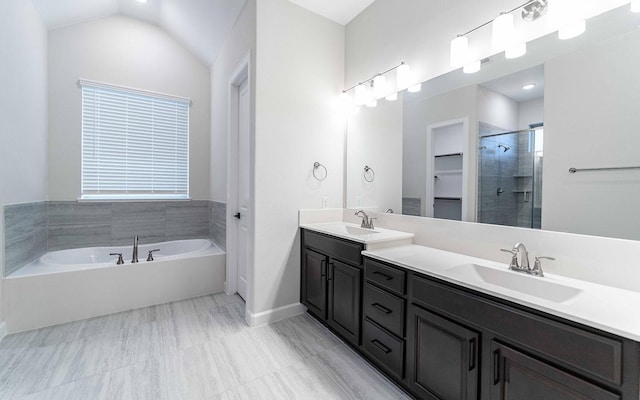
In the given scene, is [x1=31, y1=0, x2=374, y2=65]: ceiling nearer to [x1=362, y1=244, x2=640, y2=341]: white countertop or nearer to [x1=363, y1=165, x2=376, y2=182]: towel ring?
[x1=363, y1=165, x2=376, y2=182]: towel ring

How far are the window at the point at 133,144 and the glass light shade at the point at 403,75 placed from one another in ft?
10.3

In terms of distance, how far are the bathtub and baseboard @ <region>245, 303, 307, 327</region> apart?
3.15 feet

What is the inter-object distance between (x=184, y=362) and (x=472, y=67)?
2.85 metres

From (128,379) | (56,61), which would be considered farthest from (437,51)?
(56,61)

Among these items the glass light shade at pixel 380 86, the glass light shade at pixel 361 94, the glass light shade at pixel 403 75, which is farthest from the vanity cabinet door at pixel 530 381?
the glass light shade at pixel 361 94

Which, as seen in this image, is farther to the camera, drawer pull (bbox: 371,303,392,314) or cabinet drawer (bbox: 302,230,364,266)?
cabinet drawer (bbox: 302,230,364,266)

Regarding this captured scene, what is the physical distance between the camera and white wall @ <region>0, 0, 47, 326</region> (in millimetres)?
2207

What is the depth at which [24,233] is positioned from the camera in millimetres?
2582

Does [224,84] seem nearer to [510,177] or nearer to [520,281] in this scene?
[510,177]

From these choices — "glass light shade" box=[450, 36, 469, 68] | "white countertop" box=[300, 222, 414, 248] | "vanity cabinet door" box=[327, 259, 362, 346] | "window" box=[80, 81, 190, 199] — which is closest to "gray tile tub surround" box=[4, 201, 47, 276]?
"window" box=[80, 81, 190, 199]

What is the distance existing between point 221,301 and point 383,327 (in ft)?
6.61

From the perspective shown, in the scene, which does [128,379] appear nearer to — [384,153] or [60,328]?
[60,328]

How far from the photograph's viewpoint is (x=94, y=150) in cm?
339

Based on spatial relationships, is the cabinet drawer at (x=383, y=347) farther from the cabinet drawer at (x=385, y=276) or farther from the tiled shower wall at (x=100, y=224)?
the tiled shower wall at (x=100, y=224)
